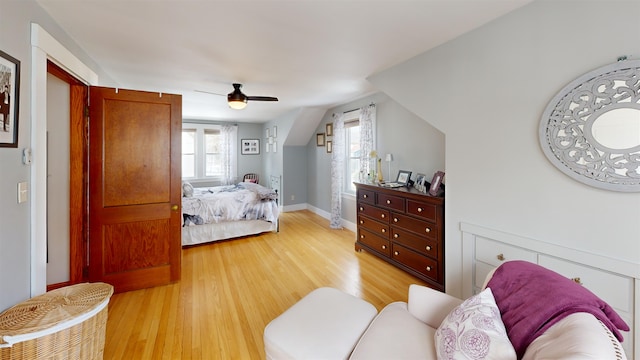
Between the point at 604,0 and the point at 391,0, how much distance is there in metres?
1.20

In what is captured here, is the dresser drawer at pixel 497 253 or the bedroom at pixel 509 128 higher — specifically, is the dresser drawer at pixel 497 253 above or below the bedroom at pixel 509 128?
below

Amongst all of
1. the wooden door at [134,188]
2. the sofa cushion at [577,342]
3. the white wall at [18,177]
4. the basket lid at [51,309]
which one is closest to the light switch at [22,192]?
the white wall at [18,177]

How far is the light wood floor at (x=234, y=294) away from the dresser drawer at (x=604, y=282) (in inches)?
53.2

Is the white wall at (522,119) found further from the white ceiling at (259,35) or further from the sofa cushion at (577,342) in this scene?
the sofa cushion at (577,342)

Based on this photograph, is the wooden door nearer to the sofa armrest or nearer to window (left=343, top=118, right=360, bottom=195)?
the sofa armrest

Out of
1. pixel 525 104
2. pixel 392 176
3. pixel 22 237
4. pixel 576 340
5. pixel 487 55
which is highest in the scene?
pixel 487 55

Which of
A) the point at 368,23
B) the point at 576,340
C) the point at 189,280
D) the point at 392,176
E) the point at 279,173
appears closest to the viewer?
the point at 576,340

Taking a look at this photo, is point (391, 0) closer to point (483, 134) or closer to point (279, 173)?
point (483, 134)

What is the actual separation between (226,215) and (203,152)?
11.6 ft

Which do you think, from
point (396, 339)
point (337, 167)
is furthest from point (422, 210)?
point (337, 167)

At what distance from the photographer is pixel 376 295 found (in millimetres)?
2689

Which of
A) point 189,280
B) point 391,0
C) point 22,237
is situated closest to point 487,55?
point 391,0

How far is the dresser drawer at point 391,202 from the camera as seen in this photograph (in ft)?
10.3

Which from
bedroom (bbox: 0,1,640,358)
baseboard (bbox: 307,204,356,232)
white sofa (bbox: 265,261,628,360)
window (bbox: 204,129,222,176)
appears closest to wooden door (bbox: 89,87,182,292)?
bedroom (bbox: 0,1,640,358)
